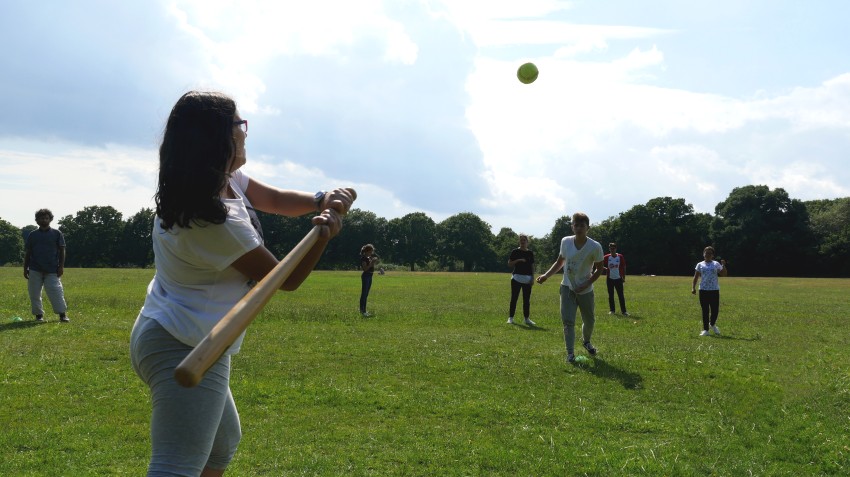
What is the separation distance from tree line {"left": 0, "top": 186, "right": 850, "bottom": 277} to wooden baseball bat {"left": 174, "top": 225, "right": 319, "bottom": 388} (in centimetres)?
8078

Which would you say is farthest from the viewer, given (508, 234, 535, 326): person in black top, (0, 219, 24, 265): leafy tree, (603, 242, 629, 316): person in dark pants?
(0, 219, 24, 265): leafy tree

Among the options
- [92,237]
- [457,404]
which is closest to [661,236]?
[92,237]

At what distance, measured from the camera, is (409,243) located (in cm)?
12725

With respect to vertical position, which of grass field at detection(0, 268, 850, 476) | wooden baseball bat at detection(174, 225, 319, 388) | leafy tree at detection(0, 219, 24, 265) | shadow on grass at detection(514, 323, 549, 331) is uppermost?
leafy tree at detection(0, 219, 24, 265)

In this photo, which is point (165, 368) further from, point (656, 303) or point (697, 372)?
point (656, 303)

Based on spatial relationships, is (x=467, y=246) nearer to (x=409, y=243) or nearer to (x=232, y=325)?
(x=409, y=243)

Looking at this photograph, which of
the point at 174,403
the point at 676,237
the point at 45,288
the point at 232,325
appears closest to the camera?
the point at 232,325

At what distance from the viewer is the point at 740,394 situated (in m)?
9.05

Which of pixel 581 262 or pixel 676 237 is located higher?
pixel 676 237

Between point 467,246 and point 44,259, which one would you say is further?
point 467,246

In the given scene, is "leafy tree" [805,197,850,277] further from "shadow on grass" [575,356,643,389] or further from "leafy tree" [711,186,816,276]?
"shadow on grass" [575,356,643,389]

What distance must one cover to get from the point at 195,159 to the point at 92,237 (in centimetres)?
11405

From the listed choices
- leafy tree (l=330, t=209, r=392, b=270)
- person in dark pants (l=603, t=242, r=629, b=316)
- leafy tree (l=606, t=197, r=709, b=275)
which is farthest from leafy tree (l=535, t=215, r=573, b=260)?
person in dark pants (l=603, t=242, r=629, b=316)

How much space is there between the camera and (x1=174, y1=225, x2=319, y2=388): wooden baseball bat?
7.97 ft
